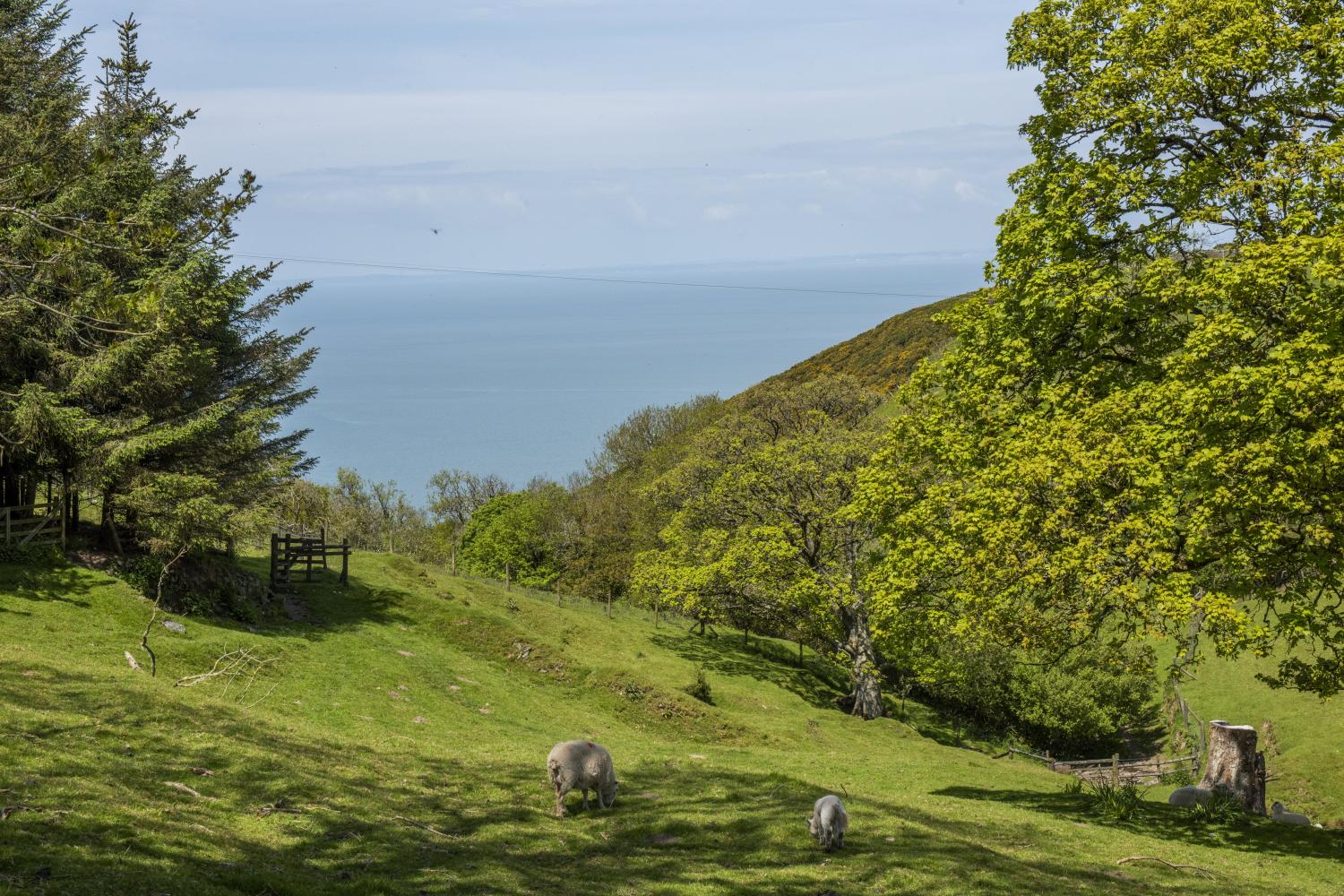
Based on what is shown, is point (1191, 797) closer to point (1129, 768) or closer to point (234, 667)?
point (1129, 768)

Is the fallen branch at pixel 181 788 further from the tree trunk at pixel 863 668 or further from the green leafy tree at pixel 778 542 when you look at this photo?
the tree trunk at pixel 863 668

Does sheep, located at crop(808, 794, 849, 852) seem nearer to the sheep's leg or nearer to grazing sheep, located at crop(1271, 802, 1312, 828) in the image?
the sheep's leg

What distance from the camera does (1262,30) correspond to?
20.1 metres

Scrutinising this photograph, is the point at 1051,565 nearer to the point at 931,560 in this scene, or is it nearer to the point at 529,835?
the point at 931,560

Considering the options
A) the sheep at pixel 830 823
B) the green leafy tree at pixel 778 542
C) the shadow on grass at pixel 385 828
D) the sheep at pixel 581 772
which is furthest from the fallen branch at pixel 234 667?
the green leafy tree at pixel 778 542

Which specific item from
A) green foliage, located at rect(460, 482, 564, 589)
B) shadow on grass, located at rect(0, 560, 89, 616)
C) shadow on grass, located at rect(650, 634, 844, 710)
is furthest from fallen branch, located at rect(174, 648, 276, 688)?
green foliage, located at rect(460, 482, 564, 589)

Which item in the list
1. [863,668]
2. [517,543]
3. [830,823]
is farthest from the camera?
[517,543]

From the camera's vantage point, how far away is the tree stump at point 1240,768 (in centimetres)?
2506

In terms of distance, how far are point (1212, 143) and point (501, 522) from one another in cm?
7771

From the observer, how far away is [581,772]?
61.8ft

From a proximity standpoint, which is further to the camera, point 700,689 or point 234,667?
point 700,689

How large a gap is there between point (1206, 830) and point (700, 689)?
2093cm

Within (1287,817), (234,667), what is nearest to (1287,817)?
(1287,817)

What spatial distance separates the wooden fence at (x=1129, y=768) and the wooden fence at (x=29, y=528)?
130ft
